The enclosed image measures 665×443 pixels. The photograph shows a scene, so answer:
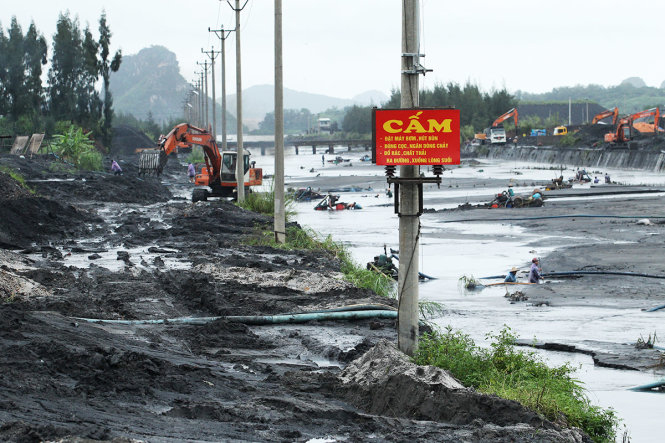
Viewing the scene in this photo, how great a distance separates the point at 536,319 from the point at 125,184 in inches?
1421

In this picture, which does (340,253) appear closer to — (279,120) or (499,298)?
(279,120)

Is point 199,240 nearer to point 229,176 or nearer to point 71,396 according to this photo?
point 229,176

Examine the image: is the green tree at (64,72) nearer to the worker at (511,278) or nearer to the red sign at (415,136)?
the worker at (511,278)

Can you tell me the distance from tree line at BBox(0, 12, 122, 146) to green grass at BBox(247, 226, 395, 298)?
56.4 meters

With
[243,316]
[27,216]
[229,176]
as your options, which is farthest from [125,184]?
[243,316]

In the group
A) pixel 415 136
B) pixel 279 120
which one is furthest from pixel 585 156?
pixel 415 136

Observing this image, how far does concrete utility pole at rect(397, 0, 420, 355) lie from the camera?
11.5 metres

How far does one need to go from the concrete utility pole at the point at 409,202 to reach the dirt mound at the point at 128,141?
332ft

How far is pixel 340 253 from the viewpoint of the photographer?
24156 millimetres

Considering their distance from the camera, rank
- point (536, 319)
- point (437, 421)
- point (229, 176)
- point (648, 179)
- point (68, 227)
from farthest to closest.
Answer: point (648, 179), point (229, 176), point (68, 227), point (536, 319), point (437, 421)

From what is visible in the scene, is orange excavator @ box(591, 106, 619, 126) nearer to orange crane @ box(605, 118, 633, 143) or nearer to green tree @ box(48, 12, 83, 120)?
orange crane @ box(605, 118, 633, 143)

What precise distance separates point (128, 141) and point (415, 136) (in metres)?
107

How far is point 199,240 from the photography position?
27125 mm

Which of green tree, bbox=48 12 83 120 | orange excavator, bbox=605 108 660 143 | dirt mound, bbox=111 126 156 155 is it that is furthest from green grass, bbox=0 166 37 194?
dirt mound, bbox=111 126 156 155
